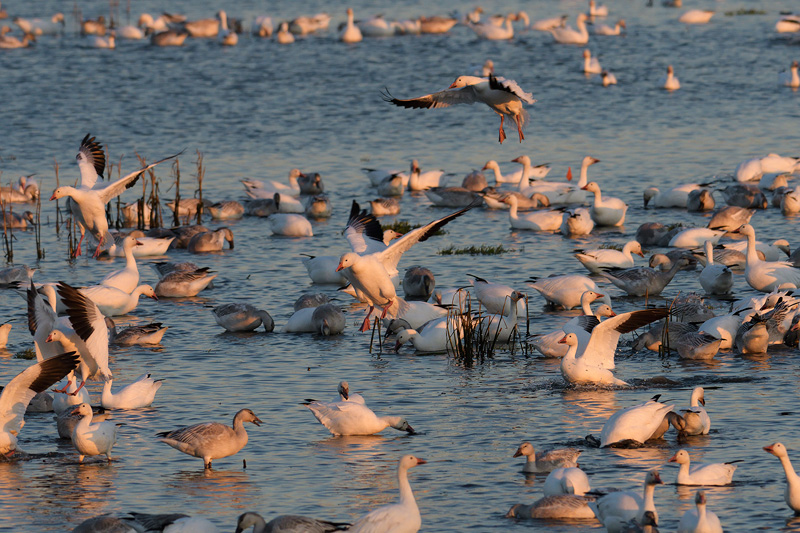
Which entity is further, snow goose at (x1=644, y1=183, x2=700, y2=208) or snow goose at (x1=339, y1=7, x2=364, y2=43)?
snow goose at (x1=339, y1=7, x2=364, y2=43)

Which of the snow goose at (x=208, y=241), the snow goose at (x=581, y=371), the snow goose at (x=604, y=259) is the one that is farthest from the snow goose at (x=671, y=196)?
the snow goose at (x=581, y=371)

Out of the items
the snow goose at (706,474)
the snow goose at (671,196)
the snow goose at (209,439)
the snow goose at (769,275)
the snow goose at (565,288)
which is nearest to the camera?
the snow goose at (706,474)

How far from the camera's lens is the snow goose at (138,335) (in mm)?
16062

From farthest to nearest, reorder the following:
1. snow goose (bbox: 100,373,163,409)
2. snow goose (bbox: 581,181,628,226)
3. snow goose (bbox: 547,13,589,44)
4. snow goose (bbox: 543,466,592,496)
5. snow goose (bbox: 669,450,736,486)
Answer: snow goose (bbox: 547,13,589,44)
snow goose (bbox: 581,181,628,226)
snow goose (bbox: 100,373,163,409)
snow goose (bbox: 669,450,736,486)
snow goose (bbox: 543,466,592,496)

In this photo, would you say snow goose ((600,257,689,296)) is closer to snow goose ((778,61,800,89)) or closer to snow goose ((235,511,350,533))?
snow goose ((235,511,350,533))

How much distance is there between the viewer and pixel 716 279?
17797mm

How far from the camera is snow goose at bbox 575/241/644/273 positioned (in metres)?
19.0

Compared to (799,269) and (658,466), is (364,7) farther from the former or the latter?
(658,466)

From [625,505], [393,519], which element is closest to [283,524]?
[393,519]

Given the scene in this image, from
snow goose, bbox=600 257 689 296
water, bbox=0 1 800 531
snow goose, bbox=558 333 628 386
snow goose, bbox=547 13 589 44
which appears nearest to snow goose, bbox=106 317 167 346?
water, bbox=0 1 800 531

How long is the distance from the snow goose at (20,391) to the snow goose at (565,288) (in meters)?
7.28

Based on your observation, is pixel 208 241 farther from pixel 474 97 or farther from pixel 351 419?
pixel 351 419

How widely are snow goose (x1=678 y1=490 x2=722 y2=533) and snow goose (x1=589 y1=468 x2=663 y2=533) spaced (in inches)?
9.3

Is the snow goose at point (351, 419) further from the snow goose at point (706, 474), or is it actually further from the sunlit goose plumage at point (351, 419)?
the snow goose at point (706, 474)
